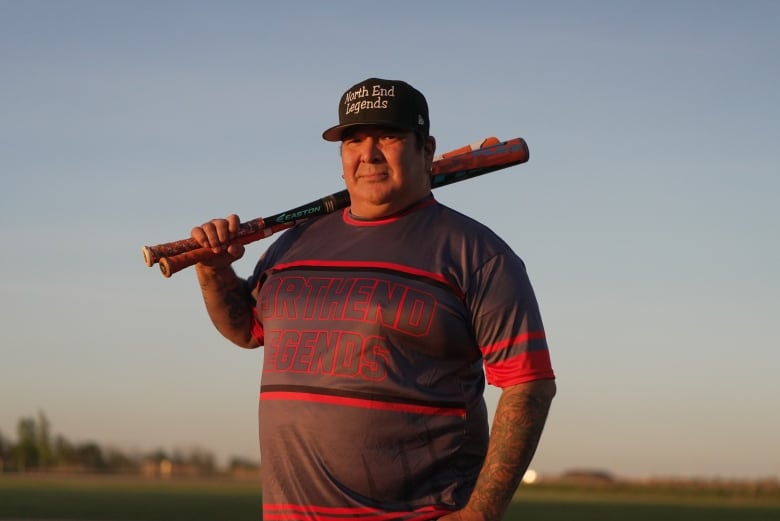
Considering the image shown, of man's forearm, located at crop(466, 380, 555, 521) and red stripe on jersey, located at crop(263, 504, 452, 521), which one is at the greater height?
man's forearm, located at crop(466, 380, 555, 521)

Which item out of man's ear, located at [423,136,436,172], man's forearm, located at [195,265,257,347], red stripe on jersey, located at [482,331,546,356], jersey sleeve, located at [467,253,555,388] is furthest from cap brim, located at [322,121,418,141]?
red stripe on jersey, located at [482,331,546,356]

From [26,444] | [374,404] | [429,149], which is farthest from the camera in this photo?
[26,444]

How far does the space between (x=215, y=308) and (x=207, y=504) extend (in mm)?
25971

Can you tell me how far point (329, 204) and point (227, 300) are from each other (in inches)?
24.1

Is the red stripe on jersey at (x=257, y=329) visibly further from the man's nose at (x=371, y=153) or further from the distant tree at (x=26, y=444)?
the distant tree at (x=26, y=444)

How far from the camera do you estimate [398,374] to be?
445cm

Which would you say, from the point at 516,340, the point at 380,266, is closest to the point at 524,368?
the point at 516,340

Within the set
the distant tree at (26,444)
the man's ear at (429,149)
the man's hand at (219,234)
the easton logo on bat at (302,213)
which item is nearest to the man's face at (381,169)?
the man's ear at (429,149)

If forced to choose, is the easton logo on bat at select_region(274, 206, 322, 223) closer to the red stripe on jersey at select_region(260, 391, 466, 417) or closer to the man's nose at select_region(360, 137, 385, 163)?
the man's nose at select_region(360, 137, 385, 163)

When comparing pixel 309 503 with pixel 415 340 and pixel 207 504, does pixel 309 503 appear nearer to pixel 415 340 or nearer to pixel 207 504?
pixel 415 340

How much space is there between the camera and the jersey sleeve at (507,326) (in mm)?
4395

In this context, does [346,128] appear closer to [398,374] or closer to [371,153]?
[371,153]

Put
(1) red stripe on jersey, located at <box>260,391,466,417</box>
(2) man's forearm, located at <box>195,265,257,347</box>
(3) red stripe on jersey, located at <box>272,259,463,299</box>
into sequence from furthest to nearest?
(2) man's forearm, located at <box>195,265,257,347</box>, (3) red stripe on jersey, located at <box>272,259,463,299</box>, (1) red stripe on jersey, located at <box>260,391,466,417</box>

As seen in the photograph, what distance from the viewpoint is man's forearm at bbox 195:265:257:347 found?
17.0 feet
